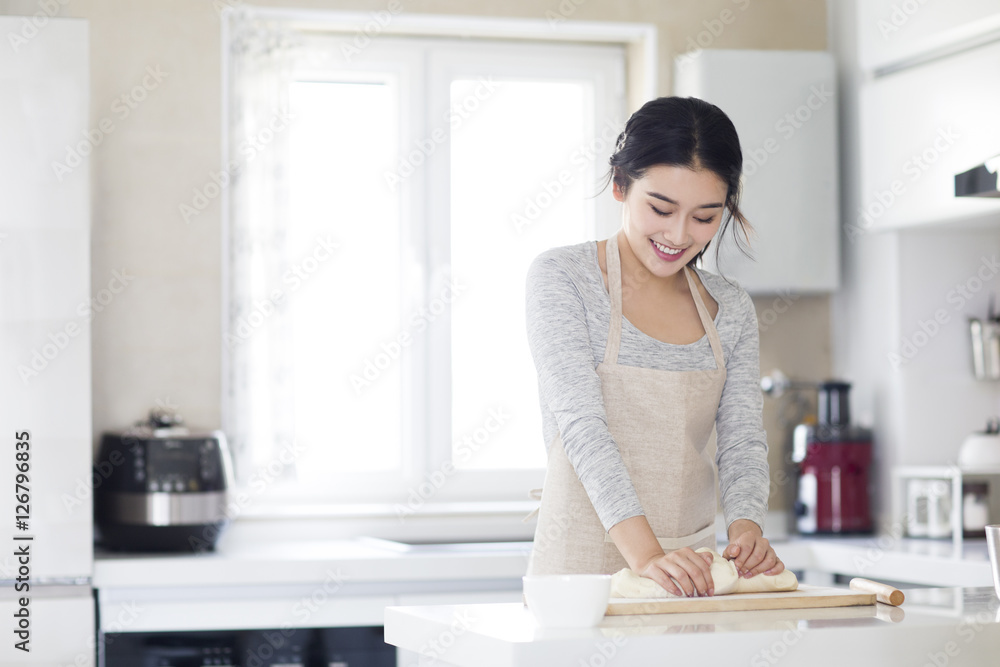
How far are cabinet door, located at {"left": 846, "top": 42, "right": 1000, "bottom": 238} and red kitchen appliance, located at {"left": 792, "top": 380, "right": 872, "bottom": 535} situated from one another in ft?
1.66

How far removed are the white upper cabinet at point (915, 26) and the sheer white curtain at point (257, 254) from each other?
1.49 metres

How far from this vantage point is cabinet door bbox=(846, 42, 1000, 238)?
2.48m

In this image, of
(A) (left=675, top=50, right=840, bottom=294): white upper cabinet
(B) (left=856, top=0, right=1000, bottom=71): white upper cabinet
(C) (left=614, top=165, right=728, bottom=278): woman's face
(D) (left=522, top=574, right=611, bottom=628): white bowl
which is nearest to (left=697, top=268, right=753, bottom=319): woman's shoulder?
(C) (left=614, top=165, right=728, bottom=278): woman's face

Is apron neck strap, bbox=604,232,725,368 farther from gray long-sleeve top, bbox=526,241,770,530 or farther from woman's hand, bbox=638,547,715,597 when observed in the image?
woman's hand, bbox=638,547,715,597

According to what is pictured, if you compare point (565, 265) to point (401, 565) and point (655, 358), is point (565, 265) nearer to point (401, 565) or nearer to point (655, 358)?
point (655, 358)

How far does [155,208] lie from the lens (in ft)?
9.33

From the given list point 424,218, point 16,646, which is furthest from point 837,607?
Answer: point 424,218

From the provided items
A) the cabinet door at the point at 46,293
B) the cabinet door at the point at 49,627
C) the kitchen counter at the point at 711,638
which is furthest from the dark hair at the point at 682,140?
the cabinet door at the point at 49,627

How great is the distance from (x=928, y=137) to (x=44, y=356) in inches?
79.5

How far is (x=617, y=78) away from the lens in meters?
3.24

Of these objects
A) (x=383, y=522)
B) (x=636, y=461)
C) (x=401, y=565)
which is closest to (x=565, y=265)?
(x=636, y=461)

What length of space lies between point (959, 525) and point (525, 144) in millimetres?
1503

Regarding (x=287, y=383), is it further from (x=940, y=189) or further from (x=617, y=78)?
(x=940, y=189)

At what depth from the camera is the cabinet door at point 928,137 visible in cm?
248
